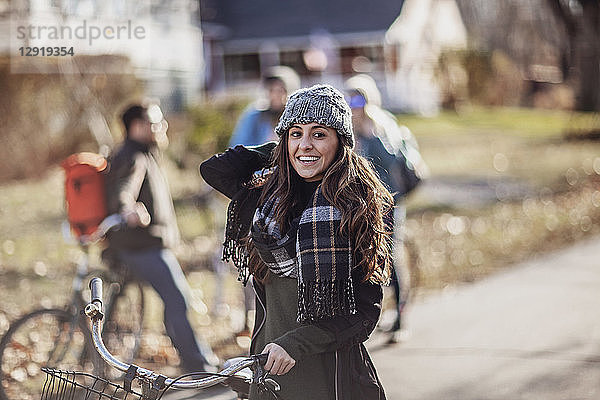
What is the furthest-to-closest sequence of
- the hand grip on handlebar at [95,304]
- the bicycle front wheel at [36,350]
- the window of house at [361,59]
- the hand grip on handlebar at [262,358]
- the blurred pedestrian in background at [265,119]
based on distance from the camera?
the window of house at [361,59]
the blurred pedestrian in background at [265,119]
the bicycle front wheel at [36,350]
the hand grip on handlebar at [262,358]
the hand grip on handlebar at [95,304]

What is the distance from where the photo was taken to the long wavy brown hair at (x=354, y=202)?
9.20 feet

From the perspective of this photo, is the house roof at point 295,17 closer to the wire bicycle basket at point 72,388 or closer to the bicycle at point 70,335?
the bicycle at point 70,335

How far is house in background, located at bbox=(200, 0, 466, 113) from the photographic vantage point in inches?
1075

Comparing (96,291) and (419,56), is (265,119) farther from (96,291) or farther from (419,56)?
(419,56)

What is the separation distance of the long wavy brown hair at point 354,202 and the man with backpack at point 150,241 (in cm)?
211

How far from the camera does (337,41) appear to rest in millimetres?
28094

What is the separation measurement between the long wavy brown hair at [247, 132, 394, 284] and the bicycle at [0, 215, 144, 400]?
6.32ft

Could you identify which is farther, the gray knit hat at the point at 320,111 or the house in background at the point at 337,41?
the house in background at the point at 337,41

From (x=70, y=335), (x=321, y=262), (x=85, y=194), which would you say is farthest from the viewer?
(x=85, y=194)

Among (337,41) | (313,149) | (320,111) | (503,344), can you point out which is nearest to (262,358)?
(313,149)

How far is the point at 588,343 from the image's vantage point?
612 centimetres

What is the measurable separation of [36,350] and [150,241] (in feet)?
3.82

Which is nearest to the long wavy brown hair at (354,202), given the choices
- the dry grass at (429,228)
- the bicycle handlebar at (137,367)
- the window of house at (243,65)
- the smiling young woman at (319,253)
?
the smiling young woman at (319,253)

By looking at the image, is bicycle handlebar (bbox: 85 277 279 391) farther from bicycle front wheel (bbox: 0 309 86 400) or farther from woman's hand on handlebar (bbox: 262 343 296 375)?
bicycle front wheel (bbox: 0 309 86 400)
